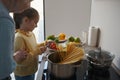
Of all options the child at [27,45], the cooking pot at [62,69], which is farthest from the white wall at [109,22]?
the child at [27,45]

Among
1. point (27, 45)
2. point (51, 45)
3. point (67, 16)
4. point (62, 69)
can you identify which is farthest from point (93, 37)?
point (67, 16)

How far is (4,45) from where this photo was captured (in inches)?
29.5

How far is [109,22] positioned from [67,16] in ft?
3.67

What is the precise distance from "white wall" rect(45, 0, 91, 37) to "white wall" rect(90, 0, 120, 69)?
28.1 inches

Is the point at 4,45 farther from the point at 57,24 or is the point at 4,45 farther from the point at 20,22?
the point at 57,24

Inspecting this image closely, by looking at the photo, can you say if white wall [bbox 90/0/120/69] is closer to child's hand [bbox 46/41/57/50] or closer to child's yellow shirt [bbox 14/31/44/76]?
child's hand [bbox 46/41/57/50]

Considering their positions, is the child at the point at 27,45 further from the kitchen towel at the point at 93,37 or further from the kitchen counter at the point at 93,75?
the kitchen towel at the point at 93,37

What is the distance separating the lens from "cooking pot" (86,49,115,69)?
1.03 meters

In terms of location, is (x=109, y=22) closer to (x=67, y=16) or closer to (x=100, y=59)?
(x=100, y=59)

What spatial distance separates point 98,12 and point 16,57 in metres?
0.75

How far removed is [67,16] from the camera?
2.35 m

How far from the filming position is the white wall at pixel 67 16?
229 cm

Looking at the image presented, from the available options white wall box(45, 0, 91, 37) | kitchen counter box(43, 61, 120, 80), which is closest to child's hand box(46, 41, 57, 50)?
kitchen counter box(43, 61, 120, 80)

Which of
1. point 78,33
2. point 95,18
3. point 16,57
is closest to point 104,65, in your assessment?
point 16,57
